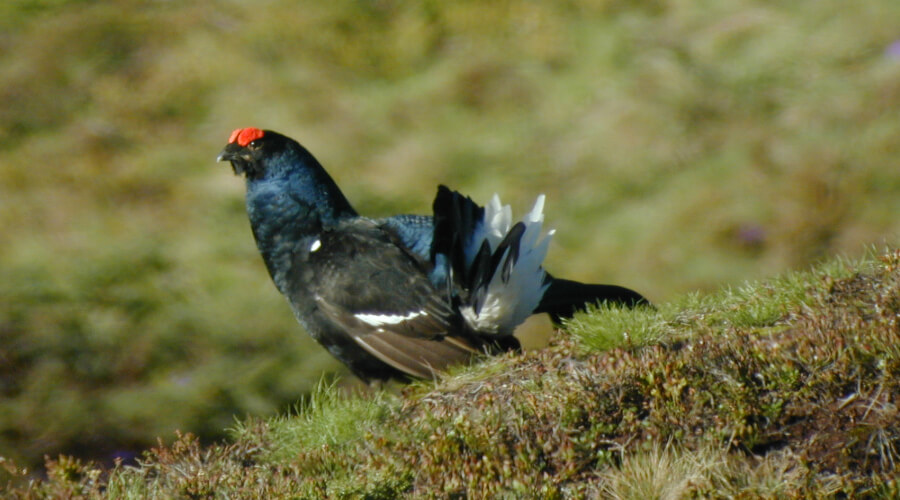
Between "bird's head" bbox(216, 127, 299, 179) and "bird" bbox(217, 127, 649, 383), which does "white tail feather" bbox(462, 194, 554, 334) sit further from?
"bird's head" bbox(216, 127, 299, 179)

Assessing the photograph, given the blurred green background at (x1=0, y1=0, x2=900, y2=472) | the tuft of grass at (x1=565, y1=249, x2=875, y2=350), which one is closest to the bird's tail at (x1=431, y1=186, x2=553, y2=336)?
the tuft of grass at (x1=565, y1=249, x2=875, y2=350)

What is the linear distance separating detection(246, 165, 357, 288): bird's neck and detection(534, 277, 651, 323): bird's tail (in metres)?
1.31

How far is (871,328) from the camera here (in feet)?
14.3

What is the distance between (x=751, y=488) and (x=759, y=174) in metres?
6.64

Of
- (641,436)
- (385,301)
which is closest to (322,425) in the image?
(385,301)

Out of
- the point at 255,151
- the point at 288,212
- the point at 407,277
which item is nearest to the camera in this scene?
the point at 407,277

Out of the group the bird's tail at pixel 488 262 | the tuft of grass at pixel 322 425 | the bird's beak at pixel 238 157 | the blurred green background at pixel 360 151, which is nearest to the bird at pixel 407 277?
the bird's tail at pixel 488 262

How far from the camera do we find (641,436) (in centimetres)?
429

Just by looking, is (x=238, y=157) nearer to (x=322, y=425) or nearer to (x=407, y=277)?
(x=407, y=277)

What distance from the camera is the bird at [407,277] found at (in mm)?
5762

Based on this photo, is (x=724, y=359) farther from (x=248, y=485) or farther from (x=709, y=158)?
(x=709, y=158)

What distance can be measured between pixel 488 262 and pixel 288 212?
4.34ft

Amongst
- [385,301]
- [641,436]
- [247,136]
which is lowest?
[641,436]

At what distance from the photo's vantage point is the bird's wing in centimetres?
573
